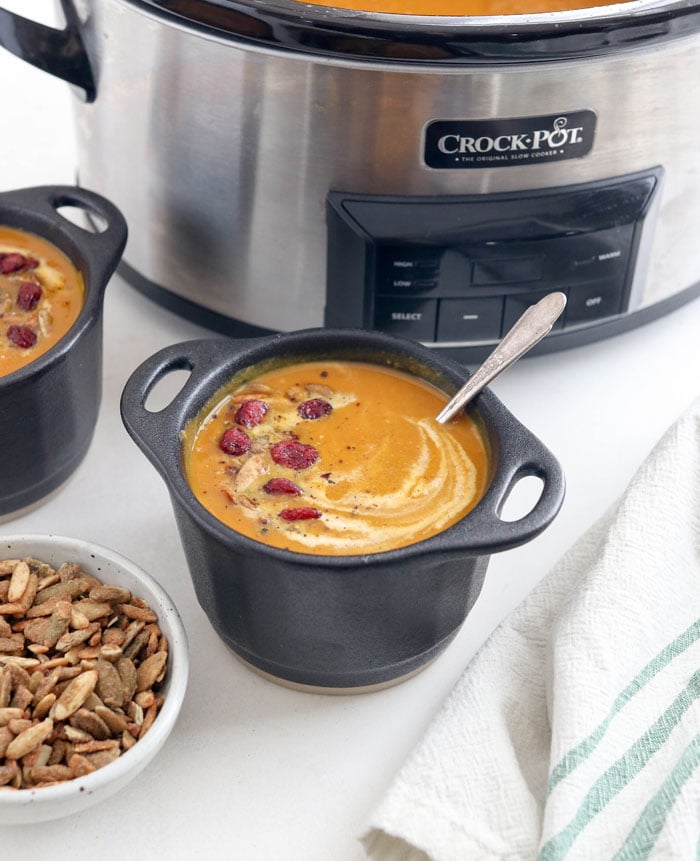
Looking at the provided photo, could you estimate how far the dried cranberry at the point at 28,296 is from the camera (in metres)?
1.01

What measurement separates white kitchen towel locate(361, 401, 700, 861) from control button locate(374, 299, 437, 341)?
Result: 0.72 feet

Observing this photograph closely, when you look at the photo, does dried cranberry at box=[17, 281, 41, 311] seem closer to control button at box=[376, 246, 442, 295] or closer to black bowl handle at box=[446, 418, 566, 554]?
control button at box=[376, 246, 442, 295]

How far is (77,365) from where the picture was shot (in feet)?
3.16

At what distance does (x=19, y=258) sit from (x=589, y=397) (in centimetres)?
50

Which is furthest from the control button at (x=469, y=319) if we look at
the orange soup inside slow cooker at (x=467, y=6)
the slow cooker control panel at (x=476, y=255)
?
the orange soup inside slow cooker at (x=467, y=6)

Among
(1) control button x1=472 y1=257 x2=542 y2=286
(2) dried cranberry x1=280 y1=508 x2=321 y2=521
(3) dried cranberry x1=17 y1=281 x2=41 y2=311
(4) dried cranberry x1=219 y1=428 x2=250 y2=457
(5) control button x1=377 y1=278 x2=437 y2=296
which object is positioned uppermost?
(1) control button x1=472 y1=257 x2=542 y2=286

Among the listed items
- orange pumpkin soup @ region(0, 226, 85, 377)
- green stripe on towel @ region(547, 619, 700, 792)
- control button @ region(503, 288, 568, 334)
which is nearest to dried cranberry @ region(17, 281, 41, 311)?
orange pumpkin soup @ region(0, 226, 85, 377)

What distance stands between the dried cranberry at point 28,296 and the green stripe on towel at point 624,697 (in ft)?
1.71

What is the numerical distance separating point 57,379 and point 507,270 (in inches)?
14.5

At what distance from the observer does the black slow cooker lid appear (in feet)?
2.93

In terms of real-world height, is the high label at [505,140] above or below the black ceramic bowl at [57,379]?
above

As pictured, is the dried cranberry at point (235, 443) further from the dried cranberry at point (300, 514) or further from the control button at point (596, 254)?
the control button at point (596, 254)

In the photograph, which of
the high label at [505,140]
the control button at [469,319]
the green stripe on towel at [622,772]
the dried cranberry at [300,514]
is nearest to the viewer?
the green stripe on towel at [622,772]

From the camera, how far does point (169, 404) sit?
0.89 m
